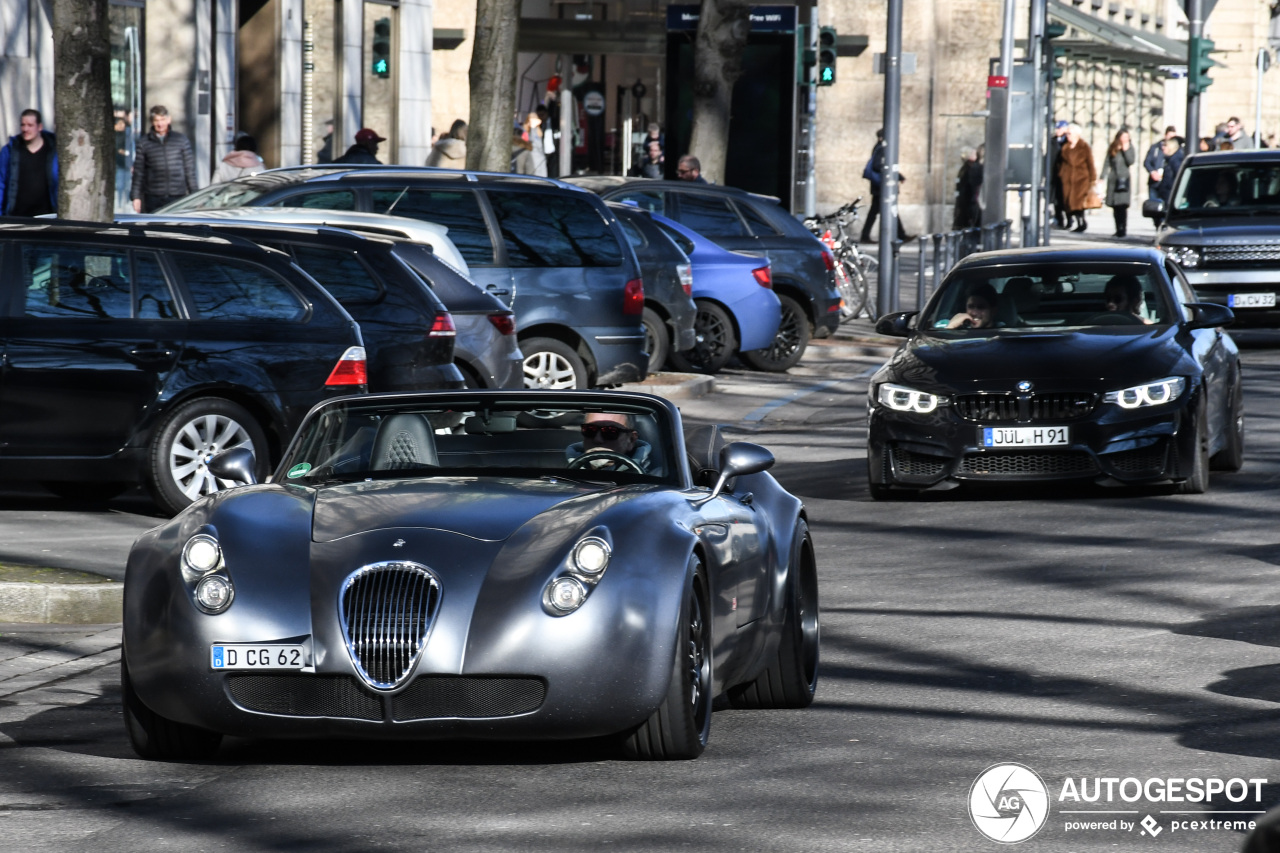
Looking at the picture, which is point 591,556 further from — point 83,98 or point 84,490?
point 84,490

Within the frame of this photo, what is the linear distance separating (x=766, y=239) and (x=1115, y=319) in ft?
31.0

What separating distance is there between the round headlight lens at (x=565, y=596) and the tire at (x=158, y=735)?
109 cm

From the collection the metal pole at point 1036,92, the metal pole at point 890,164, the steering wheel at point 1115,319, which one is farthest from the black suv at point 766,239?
the metal pole at point 1036,92

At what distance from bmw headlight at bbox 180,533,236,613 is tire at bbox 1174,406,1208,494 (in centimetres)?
764

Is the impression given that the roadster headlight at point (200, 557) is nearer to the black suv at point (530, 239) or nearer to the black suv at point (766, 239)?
the black suv at point (530, 239)

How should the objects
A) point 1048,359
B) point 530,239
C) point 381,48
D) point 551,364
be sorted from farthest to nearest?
point 381,48
point 551,364
point 530,239
point 1048,359

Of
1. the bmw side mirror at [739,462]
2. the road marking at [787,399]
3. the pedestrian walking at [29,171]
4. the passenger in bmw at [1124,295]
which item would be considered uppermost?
the pedestrian walking at [29,171]

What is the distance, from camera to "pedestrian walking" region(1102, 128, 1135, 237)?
44.7 metres

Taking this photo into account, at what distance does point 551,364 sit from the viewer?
17.8 m

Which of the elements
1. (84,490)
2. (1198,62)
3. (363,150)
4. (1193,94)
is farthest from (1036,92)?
(84,490)

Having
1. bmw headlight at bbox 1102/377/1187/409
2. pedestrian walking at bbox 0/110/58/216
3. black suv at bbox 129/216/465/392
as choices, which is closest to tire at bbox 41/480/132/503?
black suv at bbox 129/216/465/392

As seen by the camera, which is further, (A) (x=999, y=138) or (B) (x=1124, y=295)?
(A) (x=999, y=138)

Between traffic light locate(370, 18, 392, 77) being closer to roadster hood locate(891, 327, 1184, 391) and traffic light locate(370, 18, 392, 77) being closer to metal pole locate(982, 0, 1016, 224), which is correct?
metal pole locate(982, 0, 1016, 224)

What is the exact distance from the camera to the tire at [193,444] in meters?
12.1
